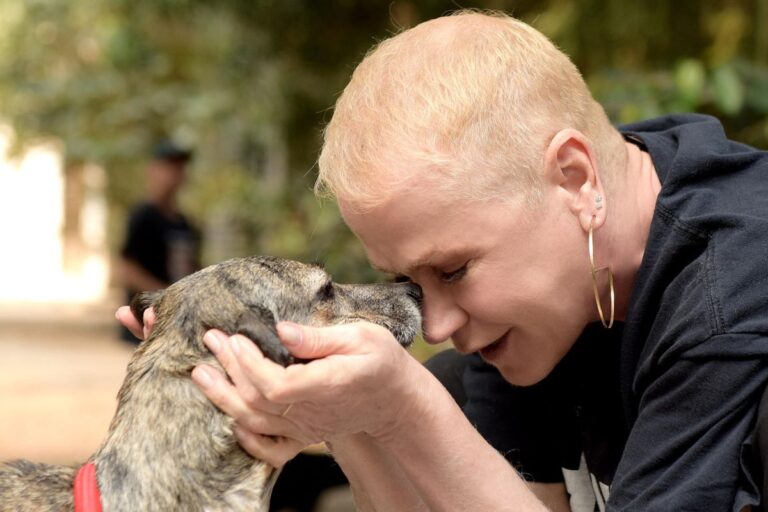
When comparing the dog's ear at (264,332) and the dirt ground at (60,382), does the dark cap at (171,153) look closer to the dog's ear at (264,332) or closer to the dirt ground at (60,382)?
the dirt ground at (60,382)

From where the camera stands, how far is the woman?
2.32 metres

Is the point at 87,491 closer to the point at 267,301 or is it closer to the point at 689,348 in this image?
the point at 267,301

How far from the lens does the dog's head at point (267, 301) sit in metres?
2.66

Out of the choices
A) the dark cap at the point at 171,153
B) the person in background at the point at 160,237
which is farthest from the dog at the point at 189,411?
the dark cap at the point at 171,153

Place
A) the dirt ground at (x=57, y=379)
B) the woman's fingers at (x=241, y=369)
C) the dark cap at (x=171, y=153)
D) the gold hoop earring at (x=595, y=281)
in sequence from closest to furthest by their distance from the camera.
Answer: the woman's fingers at (x=241, y=369), the gold hoop earring at (x=595, y=281), the dirt ground at (x=57, y=379), the dark cap at (x=171, y=153)

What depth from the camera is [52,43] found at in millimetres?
14148

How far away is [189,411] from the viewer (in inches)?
100

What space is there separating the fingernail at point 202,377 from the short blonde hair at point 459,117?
1.72 ft

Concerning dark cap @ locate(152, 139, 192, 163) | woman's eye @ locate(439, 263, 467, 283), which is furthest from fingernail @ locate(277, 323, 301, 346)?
dark cap @ locate(152, 139, 192, 163)

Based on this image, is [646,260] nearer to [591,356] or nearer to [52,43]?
[591,356]

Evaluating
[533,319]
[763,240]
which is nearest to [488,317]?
[533,319]

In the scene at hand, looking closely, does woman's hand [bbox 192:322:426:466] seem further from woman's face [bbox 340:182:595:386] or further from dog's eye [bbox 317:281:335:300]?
dog's eye [bbox 317:281:335:300]

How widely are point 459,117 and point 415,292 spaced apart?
1.88 feet

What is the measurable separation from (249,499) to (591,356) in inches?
40.1
